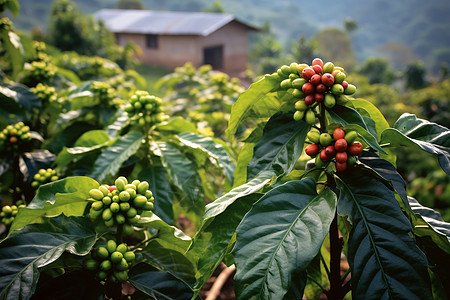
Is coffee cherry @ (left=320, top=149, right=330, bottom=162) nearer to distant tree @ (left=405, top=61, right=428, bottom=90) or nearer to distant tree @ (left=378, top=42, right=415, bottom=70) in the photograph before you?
distant tree @ (left=405, top=61, right=428, bottom=90)

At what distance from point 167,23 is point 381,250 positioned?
68.9 feet

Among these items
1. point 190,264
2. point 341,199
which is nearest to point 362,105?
point 341,199

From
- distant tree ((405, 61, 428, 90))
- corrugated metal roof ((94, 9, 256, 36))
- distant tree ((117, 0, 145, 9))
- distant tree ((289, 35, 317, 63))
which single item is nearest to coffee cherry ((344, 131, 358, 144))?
corrugated metal roof ((94, 9, 256, 36))

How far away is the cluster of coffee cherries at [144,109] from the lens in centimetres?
176

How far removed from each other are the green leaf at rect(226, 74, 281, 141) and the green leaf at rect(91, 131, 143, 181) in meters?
0.56

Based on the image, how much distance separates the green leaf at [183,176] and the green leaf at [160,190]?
0.07 metres

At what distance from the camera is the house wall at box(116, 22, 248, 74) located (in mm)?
18703

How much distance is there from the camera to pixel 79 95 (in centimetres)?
226

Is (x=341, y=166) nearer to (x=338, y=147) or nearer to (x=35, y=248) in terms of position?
(x=338, y=147)

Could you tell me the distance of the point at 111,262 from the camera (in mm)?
1221

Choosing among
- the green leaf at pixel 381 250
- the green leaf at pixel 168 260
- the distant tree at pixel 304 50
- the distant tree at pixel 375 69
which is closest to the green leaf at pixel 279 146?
the green leaf at pixel 381 250

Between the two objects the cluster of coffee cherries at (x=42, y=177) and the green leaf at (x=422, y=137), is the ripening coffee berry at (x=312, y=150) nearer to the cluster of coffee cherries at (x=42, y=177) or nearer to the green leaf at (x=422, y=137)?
the green leaf at (x=422, y=137)

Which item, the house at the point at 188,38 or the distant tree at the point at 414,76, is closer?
the house at the point at 188,38

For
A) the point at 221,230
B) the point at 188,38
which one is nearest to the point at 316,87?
the point at 221,230
